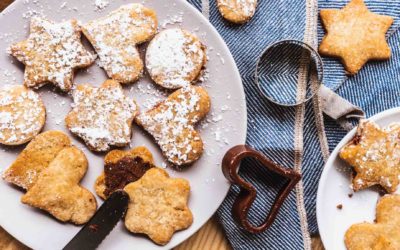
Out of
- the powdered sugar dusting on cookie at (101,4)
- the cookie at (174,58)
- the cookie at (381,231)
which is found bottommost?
the cookie at (381,231)

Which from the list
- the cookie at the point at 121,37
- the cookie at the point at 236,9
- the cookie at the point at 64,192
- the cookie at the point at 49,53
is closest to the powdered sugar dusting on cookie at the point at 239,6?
the cookie at the point at 236,9

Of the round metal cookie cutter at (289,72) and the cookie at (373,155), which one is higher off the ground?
the round metal cookie cutter at (289,72)

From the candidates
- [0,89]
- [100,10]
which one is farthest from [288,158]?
[0,89]

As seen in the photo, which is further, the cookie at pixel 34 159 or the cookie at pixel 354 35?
the cookie at pixel 354 35

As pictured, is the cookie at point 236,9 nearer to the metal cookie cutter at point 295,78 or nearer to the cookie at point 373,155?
the metal cookie cutter at point 295,78

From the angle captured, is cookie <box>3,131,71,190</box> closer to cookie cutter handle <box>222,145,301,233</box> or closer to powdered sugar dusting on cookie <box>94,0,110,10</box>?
powdered sugar dusting on cookie <box>94,0,110,10</box>

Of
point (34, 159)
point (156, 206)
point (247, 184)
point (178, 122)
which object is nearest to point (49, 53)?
point (34, 159)

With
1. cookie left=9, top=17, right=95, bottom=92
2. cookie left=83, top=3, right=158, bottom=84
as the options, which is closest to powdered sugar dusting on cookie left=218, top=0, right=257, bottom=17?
cookie left=83, top=3, right=158, bottom=84

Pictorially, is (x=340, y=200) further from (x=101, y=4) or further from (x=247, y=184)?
(x=101, y=4)
